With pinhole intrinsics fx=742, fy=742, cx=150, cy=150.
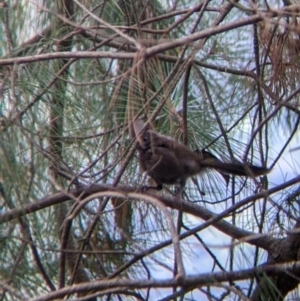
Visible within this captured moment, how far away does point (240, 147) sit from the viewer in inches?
90.8

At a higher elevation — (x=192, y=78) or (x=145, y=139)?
(x=192, y=78)

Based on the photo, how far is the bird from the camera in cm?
210

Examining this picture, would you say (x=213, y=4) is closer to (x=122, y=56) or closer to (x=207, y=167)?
(x=207, y=167)

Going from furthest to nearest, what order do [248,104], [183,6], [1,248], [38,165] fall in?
[183,6]
[248,104]
[1,248]
[38,165]

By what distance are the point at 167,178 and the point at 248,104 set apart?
1.06 ft

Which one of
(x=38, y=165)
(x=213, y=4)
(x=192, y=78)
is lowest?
(x=38, y=165)

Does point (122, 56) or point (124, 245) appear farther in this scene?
point (124, 245)

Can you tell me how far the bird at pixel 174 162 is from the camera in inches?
82.6

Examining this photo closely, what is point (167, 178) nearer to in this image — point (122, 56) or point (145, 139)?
point (145, 139)

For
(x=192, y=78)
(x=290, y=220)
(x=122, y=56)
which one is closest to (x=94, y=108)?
(x=192, y=78)

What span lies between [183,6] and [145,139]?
53 centimetres

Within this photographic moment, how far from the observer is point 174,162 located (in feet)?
7.26

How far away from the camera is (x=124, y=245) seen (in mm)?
2410

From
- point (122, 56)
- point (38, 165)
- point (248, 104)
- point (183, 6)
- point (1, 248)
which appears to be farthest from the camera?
point (183, 6)
